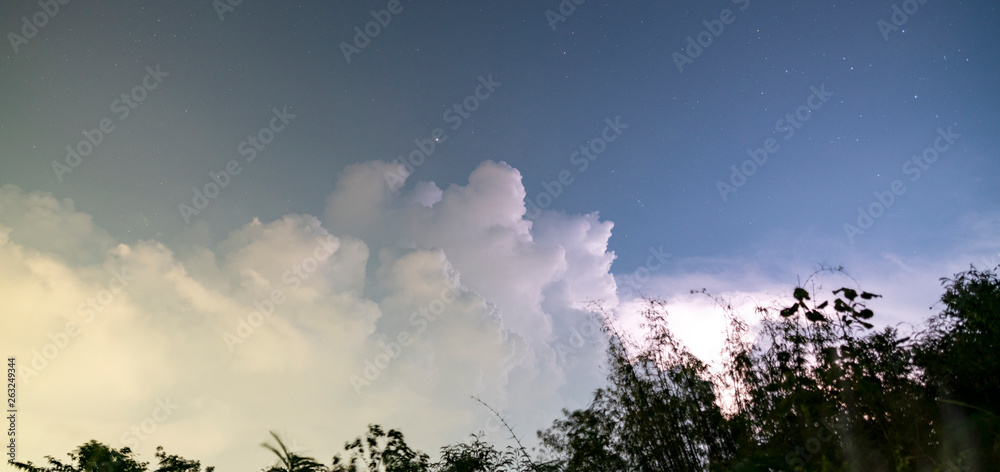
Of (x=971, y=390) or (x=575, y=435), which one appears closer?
(x=971, y=390)

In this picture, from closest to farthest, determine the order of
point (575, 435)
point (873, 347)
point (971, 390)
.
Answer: point (971, 390), point (873, 347), point (575, 435)

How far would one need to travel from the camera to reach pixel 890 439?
3695 millimetres

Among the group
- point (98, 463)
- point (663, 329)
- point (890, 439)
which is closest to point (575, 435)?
point (663, 329)

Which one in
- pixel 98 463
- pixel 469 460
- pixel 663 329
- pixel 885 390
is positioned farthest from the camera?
pixel 98 463

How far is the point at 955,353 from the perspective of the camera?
4.79 meters

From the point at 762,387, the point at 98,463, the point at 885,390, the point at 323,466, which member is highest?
the point at 98,463

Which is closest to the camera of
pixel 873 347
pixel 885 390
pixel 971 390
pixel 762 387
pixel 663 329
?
pixel 971 390

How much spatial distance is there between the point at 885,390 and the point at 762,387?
1.23 meters

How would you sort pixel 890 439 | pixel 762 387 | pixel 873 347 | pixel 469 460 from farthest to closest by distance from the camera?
pixel 469 460
pixel 762 387
pixel 873 347
pixel 890 439

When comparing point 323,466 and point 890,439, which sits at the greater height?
point 323,466

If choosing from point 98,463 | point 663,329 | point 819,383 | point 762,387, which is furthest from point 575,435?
point 98,463

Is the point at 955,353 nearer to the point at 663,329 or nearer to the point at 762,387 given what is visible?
the point at 762,387

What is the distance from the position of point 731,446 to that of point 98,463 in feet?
57.0

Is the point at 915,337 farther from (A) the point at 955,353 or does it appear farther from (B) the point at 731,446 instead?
(B) the point at 731,446
